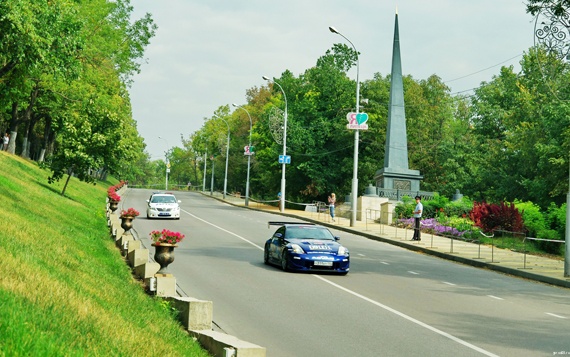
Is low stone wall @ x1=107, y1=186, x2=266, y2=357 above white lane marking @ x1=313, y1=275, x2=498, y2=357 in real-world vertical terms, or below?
above

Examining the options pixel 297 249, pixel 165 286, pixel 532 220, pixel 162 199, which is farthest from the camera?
pixel 162 199

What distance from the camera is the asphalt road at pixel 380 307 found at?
10414 mm

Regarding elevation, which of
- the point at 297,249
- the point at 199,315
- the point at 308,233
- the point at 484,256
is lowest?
the point at 199,315

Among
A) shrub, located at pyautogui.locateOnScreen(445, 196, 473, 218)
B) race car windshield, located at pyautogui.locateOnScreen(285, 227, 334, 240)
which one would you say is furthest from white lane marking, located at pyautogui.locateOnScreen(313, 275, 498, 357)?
shrub, located at pyautogui.locateOnScreen(445, 196, 473, 218)

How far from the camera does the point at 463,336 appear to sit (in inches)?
437

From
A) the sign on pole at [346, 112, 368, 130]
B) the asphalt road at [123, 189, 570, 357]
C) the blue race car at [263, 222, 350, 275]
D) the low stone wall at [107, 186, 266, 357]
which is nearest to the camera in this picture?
the low stone wall at [107, 186, 266, 357]

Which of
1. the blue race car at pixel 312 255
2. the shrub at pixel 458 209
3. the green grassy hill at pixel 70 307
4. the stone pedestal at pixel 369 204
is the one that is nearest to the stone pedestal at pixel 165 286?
the green grassy hill at pixel 70 307

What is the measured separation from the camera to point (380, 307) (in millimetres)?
13969

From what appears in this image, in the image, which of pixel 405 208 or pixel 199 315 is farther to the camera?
pixel 405 208

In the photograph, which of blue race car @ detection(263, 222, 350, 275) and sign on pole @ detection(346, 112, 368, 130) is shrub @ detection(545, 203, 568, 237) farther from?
blue race car @ detection(263, 222, 350, 275)

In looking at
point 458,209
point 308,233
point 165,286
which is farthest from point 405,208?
point 165,286

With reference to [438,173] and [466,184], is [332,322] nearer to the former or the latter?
[466,184]

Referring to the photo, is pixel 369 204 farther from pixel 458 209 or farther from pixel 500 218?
pixel 500 218

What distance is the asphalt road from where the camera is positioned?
10.4 meters
